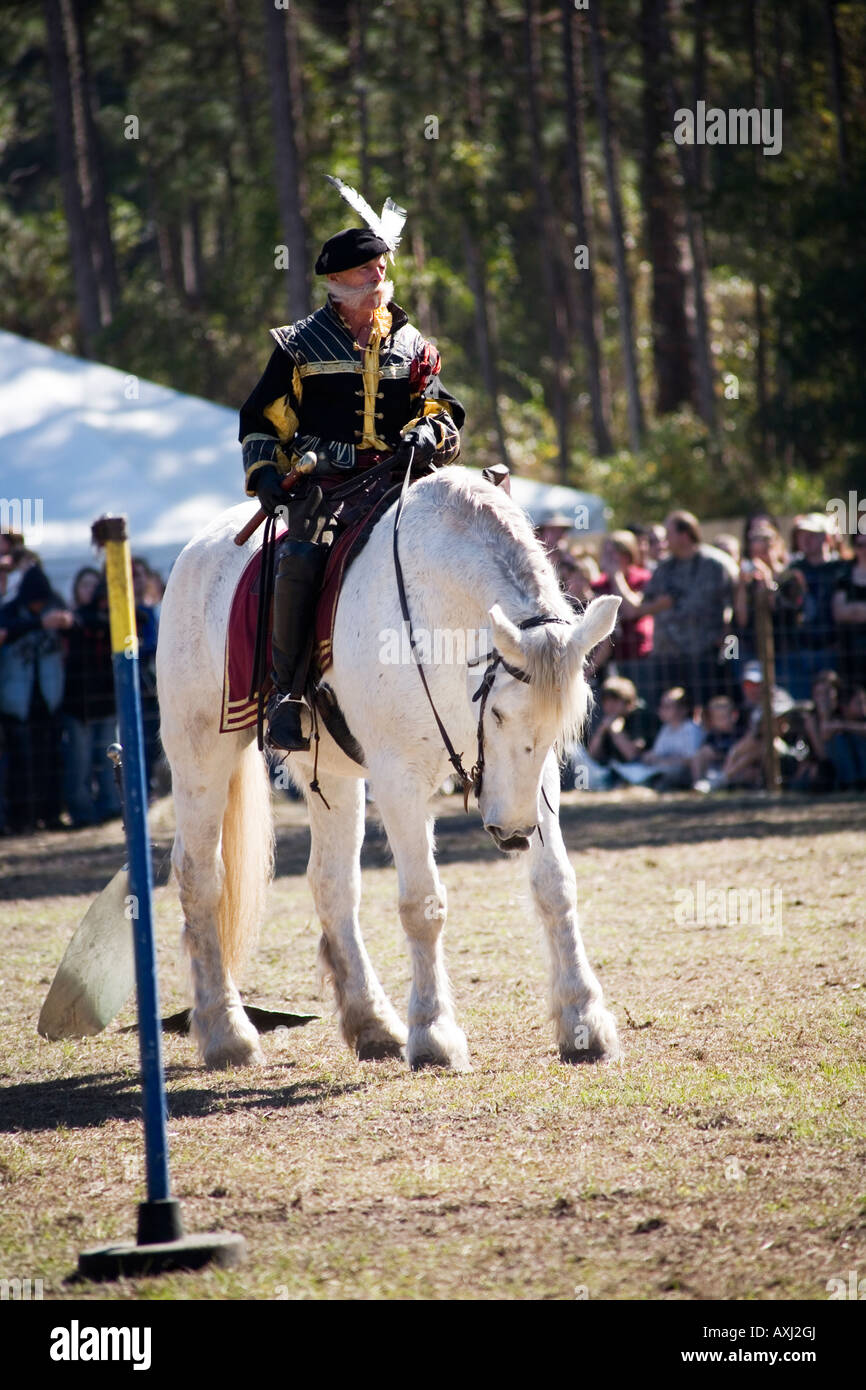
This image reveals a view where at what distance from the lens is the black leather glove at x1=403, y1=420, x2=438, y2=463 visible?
602 cm

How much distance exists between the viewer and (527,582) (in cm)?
543

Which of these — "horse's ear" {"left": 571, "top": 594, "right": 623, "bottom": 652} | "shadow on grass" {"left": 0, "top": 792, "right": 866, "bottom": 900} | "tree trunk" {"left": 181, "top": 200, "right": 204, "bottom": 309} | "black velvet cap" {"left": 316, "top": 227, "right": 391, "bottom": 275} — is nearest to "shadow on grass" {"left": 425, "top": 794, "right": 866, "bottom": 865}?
"shadow on grass" {"left": 0, "top": 792, "right": 866, "bottom": 900}

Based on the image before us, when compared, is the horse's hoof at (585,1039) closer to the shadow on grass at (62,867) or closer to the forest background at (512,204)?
the shadow on grass at (62,867)

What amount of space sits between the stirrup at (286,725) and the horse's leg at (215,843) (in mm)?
601

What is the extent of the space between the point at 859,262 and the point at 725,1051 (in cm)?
1784

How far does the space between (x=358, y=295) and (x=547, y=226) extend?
30.0 meters


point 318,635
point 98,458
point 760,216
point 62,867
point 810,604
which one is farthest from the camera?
point 760,216

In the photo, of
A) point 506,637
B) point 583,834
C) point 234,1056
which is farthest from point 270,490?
point 583,834

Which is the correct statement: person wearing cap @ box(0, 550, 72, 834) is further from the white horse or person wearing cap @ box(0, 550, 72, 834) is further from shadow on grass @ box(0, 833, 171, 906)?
the white horse

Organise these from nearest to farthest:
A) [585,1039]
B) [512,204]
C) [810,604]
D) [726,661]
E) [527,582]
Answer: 1. [527,582]
2. [585,1039]
3. [810,604]
4. [726,661]
5. [512,204]

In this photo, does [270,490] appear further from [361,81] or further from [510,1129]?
[361,81]

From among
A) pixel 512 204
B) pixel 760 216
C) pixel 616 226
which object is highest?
pixel 512 204
